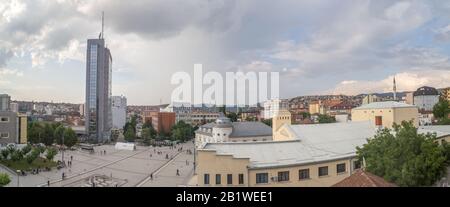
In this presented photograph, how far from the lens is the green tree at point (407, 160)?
32.5ft

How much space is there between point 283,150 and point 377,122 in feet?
29.9

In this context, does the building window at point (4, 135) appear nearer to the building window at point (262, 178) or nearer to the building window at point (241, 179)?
the building window at point (241, 179)

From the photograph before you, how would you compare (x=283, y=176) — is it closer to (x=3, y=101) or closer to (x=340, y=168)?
(x=340, y=168)

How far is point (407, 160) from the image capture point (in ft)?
33.8

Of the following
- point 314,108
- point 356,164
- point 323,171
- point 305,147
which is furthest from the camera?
point 314,108

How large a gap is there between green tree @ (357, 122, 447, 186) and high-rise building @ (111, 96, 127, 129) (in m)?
65.8

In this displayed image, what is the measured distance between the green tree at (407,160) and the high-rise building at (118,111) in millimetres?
65848

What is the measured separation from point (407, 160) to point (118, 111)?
69.5 meters

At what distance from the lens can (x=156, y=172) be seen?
73.4 ft

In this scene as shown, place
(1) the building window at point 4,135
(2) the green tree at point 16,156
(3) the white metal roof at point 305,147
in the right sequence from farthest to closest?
(1) the building window at point 4,135 → (2) the green tree at point 16,156 → (3) the white metal roof at point 305,147

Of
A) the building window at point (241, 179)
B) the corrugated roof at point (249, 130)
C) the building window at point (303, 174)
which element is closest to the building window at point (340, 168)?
the building window at point (303, 174)

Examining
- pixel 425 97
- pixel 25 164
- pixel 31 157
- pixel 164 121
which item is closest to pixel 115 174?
pixel 31 157

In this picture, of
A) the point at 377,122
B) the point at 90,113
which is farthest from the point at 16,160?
the point at 90,113

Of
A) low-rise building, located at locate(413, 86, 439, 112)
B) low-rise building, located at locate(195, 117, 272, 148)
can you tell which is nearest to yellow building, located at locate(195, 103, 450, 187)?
low-rise building, located at locate(195, 117, 272, 148)
